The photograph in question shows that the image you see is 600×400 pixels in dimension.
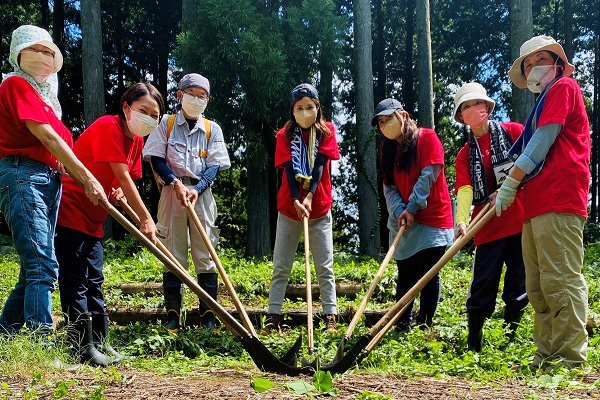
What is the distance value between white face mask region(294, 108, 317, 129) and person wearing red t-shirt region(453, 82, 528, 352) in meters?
1.28

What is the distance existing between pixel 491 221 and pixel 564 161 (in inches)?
34.5

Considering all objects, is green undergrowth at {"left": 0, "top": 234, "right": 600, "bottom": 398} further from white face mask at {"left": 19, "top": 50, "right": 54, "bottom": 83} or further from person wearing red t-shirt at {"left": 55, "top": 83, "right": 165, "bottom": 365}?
white face mask at {"left": 19, "top": 50, "right": 54, "bottom": 83}

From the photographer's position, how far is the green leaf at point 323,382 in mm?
2791

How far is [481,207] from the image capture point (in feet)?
14.8

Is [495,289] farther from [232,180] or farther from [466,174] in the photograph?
[232,180]

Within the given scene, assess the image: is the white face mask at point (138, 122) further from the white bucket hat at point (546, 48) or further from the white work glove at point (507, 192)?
the white bucket hat at point (546, 48)

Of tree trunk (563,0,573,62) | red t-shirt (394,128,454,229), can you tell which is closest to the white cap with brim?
red t-shirt (394,128,454,229)

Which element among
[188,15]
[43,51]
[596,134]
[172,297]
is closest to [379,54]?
[596,134]

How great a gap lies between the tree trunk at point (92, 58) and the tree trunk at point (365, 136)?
5.56 metres

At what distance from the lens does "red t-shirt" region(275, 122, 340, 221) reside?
5.09 metres

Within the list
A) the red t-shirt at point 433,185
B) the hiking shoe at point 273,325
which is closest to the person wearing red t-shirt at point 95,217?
the hiking shoe at point 273,325

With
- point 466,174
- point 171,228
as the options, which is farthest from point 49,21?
point 466,174

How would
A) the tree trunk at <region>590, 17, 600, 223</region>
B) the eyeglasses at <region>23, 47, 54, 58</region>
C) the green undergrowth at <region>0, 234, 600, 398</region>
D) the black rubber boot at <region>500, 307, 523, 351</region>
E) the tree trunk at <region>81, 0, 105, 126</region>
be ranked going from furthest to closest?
the tree trunk at <region>590, 17, 600, 223</region>
the tree trunk at <region>81, 0, 105, 126</region>
the black rubber boot at <region>500, 307, 523, 351</region>
the eyeglasses at <region>23, 47, 54, 58</region>
the green undergrowth at <region>0, 234, 600, 398</region>

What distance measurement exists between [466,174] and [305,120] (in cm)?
152
